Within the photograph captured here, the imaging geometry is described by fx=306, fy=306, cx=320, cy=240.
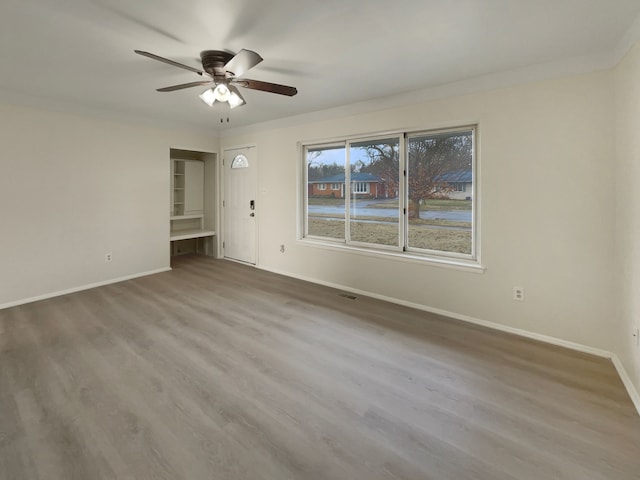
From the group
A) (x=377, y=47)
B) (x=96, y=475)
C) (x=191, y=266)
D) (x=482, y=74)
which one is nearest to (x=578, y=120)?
(x=482, y=74)

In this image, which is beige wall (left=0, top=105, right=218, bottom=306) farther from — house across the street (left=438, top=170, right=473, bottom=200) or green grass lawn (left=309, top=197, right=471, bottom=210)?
house across the street (left=438, top=170, right=473, bottom=200)

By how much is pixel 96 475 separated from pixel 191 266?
4.16 metres

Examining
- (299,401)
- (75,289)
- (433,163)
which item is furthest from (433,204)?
(75,289)

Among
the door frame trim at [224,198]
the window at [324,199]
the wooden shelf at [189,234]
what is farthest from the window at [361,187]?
the wooden shelf at [189,234]

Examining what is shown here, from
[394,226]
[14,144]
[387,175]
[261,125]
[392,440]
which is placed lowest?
[392,440]

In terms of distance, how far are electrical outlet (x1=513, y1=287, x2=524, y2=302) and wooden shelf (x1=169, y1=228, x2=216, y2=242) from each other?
4.93 metres

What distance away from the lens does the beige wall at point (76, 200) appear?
11.5ft

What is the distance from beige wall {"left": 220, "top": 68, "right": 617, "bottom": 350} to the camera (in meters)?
2.44

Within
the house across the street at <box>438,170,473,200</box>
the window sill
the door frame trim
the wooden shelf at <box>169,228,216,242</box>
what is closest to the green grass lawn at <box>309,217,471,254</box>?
the window sill

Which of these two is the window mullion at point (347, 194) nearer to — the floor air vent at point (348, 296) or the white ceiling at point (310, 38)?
the floor air vent at point (348, 296)

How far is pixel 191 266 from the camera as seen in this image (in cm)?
532

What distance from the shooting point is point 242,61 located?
2.15 metres

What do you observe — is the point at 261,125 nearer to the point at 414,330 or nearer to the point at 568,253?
the point at 414,330

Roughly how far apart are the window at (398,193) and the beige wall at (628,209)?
109 centimetres
